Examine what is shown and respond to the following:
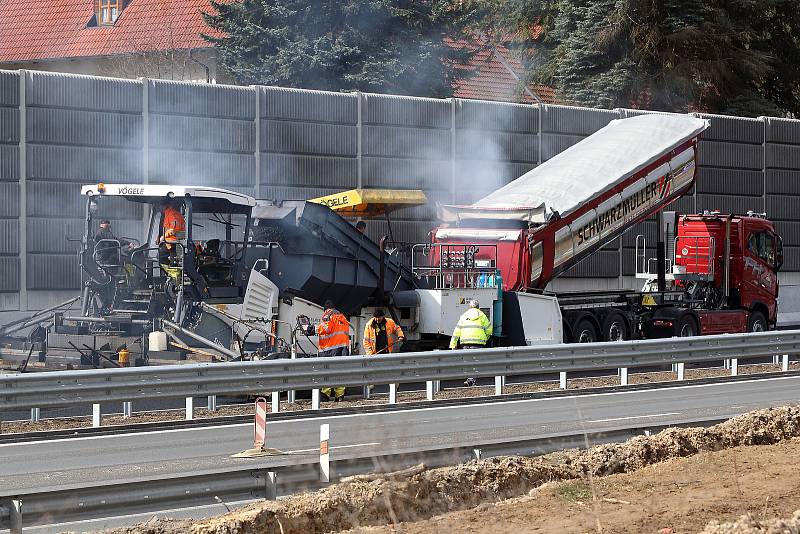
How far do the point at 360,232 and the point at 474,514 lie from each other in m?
13.8

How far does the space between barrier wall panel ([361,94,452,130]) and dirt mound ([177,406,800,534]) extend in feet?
56.8

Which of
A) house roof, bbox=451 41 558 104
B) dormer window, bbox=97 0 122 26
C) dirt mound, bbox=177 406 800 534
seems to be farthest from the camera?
dormer window, bbox=97 0 122 26

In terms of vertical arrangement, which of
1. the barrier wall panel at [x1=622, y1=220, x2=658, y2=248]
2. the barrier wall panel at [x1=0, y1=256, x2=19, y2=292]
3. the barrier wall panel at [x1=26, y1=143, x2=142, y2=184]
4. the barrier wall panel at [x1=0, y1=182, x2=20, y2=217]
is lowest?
the barrier wall panel at [x1=0, y1=256, x2=19, y2=292]

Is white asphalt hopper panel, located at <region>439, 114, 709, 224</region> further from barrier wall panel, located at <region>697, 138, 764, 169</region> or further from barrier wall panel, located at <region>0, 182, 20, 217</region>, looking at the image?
barrier wall panel, located at <region>0, 182, 20, 217</region>

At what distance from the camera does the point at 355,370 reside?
17531mm

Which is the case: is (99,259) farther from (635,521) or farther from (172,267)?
(635,521)

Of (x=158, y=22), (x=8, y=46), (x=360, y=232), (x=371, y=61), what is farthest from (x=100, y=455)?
(x=8, y=46)

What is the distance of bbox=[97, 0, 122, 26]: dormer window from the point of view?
52.0m

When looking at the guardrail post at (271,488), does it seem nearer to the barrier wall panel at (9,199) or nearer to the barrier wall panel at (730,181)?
the barrier wall panel at (9,199)

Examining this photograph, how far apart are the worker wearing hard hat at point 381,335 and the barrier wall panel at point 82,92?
794 centimetres

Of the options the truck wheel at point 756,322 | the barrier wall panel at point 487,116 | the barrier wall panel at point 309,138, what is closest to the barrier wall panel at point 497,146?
the barrier wall panel at point 487,116

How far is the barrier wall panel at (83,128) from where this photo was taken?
24.8 meters

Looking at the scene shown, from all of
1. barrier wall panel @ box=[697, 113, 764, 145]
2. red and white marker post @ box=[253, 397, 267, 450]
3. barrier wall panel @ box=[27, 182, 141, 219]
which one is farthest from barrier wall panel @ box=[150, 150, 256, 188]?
red and white marker post @ box=[253, 397, 267, 450]

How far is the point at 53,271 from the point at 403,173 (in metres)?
8.08
